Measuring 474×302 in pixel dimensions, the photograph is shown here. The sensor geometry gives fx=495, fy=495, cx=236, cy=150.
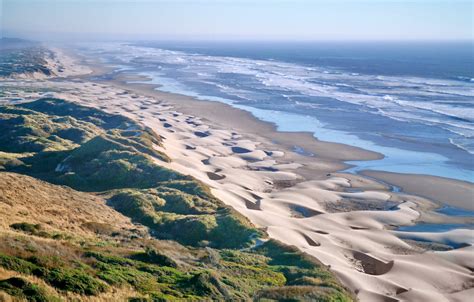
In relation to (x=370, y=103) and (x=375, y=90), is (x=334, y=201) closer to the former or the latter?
(x=370, y=103)

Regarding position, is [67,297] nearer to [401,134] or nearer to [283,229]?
[283,229]

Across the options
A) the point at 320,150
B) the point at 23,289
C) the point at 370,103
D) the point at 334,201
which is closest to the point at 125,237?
the point at 23,289

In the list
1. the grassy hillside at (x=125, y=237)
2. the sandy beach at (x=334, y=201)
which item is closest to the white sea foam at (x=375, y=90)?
the sandy beach at (x=334, y=201)

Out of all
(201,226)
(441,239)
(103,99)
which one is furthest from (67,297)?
(103,99)

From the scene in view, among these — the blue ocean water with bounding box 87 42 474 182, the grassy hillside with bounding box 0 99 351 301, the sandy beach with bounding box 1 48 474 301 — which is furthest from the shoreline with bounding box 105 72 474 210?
the grassy hillside with bounding box 0 99 351 301

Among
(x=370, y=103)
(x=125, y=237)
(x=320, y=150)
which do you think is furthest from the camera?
(x=370, y=103)

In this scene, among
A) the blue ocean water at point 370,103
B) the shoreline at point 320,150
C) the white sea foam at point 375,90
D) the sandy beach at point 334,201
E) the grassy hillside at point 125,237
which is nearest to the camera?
the grassy hillside at point 125,237

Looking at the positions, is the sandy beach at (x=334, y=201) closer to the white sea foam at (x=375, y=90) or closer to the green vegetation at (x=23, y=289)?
the green vegetation at (x=23, y=289)
